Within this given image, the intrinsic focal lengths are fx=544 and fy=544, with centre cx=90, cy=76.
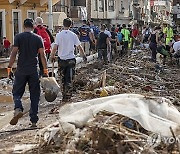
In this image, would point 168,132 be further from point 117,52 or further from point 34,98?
point 117,52

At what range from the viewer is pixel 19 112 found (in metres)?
8.79

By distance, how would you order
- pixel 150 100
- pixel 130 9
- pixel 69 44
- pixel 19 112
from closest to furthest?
pixel 150 100 < pixel 19 112 < pixel 69 44 < pixel 130 9

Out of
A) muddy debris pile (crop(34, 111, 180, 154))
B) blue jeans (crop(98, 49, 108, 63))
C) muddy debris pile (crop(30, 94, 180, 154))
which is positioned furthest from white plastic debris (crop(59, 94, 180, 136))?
blue jeans (crop(98, 49, 108, 63))

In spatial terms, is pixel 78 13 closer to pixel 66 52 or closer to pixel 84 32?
pixel 84 32

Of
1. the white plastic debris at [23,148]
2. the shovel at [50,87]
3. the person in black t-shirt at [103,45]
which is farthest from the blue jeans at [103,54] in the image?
the white plastic debris at [23,148]

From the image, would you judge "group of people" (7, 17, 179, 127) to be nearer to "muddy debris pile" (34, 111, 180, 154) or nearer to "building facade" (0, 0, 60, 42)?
"muddy debris pile" (34, 111, 180, 154)

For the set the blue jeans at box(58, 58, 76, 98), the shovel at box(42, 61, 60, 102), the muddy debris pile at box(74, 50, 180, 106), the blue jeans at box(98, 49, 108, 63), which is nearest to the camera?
the shovel at box(42, 61, 60, 102)

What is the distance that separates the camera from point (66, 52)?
449 inches

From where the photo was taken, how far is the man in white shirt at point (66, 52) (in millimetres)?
11320

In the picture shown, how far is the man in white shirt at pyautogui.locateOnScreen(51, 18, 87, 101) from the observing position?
446 inches

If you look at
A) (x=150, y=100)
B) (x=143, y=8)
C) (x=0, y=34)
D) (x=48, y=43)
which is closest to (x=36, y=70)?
(x=150, y=100)

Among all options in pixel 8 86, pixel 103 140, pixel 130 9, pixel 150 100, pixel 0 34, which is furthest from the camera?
pixel 130 9

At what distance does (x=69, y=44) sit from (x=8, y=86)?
522cm

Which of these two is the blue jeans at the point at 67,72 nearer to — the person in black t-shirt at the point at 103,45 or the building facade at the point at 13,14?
the person in black t-shirt at the point at 103,45
